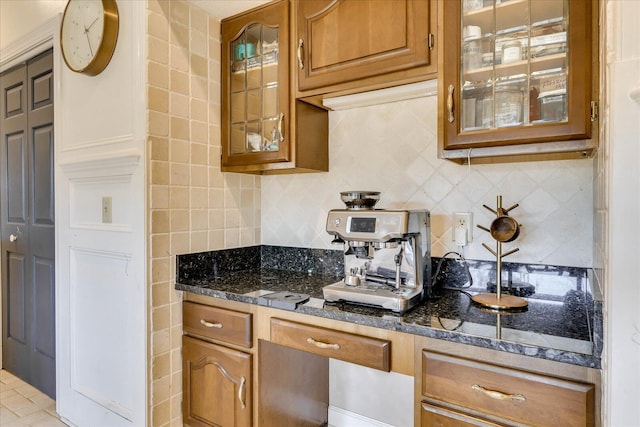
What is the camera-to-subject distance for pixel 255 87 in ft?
6.18

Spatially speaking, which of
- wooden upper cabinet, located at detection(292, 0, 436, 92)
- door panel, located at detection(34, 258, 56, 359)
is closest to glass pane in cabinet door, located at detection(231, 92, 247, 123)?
wooden upper cabinet, located at detection(292, 0, 436, 92)

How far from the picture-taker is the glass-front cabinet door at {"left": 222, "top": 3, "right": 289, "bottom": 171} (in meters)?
1.77

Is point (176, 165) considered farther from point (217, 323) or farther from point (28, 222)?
point (28, 222)

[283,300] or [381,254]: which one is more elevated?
[381,254]

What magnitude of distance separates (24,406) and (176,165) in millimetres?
1834

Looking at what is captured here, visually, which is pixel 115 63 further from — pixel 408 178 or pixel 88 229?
pixel 408 178

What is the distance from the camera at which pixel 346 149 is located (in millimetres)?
1963

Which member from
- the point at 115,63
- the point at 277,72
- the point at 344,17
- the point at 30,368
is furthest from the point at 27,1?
the point at 30,368

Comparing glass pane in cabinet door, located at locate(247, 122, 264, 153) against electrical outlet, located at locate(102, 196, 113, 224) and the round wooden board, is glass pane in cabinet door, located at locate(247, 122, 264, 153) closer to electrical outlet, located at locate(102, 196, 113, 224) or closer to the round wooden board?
electrical outlet, located at locate(102, 196, 113, 224)

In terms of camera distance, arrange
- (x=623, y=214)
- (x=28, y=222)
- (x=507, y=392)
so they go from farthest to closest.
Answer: (x=28, y=222), (x=507, y=392), (x=623, y=214)

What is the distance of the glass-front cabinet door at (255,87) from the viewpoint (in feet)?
5.82

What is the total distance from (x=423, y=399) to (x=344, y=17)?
1.47 metres

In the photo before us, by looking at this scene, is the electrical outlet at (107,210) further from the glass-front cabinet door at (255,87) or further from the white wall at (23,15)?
the white wall at (23,15)

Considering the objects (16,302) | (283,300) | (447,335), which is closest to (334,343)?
(283,300)
